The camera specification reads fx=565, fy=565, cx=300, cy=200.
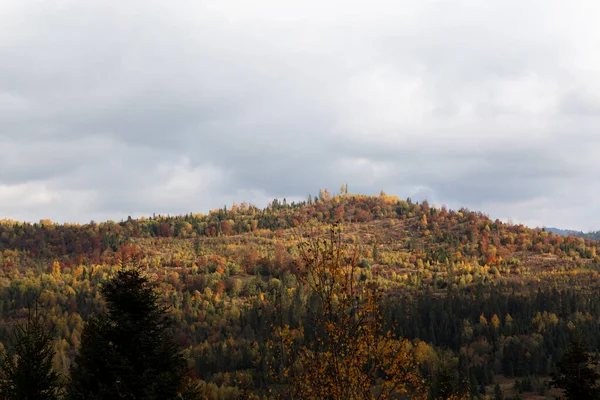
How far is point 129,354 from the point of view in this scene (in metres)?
25.9

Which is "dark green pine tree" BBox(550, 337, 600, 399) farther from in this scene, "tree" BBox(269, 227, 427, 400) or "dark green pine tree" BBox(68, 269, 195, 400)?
"tree" BBox(269, 227, 427, 400)

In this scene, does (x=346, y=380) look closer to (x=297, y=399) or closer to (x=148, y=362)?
(x=297, y=399)

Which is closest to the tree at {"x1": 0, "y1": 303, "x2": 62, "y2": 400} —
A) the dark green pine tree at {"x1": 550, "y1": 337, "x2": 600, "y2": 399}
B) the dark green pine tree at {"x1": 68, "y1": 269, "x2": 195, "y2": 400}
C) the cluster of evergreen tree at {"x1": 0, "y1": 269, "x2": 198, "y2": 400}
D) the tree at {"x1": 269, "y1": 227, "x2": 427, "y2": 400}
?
the cluster of evergreen tree at {"x1": 0, "y1": 269, "x2": 198, "y2": 400}

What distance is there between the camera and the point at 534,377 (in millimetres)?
186375

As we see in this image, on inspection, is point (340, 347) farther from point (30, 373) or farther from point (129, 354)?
point (30, 373)

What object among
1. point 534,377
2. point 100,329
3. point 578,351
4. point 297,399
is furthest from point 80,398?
point 534,377

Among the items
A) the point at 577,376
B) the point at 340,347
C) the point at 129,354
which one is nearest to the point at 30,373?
the point at 129,354

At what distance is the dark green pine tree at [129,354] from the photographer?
24594 mm

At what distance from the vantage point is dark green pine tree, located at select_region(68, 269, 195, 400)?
80.7ft

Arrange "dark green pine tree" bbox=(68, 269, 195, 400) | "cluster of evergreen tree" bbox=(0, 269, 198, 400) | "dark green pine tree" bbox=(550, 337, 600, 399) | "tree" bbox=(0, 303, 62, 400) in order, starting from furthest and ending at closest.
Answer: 1. "dark green pine tree" bbox=(550, 337, 600, 399)
2. "tree" bbox=(0, 303, 62, 400)
3. "cluster of evergreen tree" bbox=(0, 269, 198, 400)
4. "dark green pine tree" bbox=(68, 269, 195, 400)

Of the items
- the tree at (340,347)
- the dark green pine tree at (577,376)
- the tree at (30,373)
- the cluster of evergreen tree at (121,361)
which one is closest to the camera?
the tree at (340,347)

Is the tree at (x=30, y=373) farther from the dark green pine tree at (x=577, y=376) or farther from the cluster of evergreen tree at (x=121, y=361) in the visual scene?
the dark green pine tree at (x=577, y=376)

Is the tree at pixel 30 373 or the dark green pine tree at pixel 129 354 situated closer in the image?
the dark green pine tree at pixel 129 354

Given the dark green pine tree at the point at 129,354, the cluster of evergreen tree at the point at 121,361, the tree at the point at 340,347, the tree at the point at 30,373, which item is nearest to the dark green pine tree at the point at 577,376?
the cluster of evergreen tree at the point at 121,361
